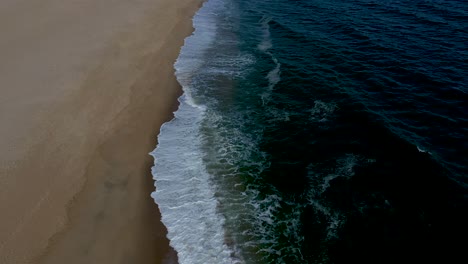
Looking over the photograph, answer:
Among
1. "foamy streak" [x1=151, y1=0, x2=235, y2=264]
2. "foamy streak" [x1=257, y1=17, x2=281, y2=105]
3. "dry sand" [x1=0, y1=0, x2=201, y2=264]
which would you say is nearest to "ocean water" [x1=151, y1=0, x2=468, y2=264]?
"foamy streak" [x1=151, y1=0, x2=235, y2=264]

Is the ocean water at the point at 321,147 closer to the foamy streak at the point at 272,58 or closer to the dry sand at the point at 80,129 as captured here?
the foamy streak at the point at 272,58

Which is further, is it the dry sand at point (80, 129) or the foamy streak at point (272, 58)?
the foamy streak at point (272, 58)

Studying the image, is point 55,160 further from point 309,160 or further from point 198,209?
point 309,160

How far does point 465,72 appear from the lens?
2417 centimetres

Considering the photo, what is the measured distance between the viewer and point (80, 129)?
18.5 m

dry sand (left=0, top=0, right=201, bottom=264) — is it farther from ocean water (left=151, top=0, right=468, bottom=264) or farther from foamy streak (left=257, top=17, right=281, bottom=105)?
foamy streak (left=257, top=17, right=281, bottom=105)

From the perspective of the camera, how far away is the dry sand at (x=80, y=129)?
13516mm

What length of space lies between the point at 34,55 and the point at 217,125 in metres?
12.1

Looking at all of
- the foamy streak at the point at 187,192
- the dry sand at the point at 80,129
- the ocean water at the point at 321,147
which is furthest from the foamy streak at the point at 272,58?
the dry sand at the point at 80,129

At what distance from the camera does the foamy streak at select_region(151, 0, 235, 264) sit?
13508mm

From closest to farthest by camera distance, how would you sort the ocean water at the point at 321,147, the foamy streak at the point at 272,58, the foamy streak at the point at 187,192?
the foamy streak at the point at 187,192
the ocean water at the point at 321,147
the foamy streak at the point at 272,58

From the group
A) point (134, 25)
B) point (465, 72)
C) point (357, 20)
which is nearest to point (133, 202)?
point (134, 25)

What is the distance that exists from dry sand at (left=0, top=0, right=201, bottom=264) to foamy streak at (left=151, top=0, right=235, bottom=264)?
0.50 meters

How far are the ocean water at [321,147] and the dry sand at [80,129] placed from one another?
3.53ft
